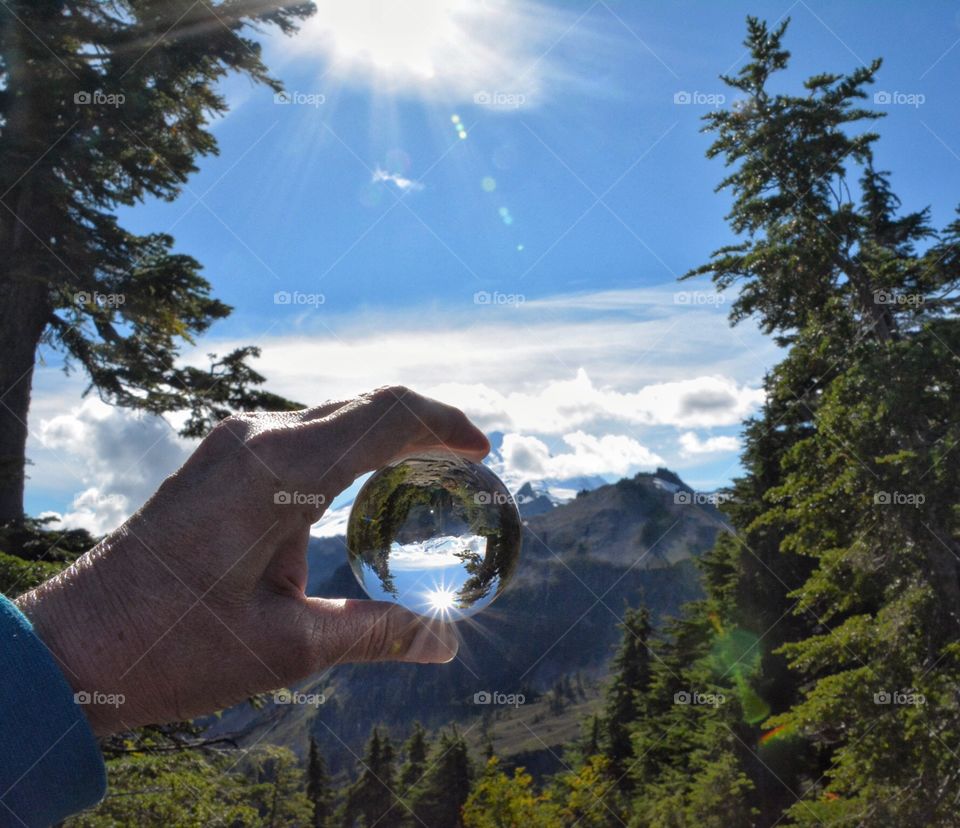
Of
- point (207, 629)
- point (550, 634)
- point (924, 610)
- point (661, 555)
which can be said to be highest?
point (207, 629)

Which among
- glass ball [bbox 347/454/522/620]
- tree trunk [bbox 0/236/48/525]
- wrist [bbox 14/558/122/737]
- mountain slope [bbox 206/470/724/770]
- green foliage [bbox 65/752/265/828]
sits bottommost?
mountain slope [bbox 206/470/724/770]

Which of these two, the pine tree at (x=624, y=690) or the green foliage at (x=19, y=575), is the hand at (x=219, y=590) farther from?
the pine tree at (x=624, y=690)

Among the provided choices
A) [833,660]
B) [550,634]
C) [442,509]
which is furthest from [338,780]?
[442,509]

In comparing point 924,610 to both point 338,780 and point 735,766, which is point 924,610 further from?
point 338,780

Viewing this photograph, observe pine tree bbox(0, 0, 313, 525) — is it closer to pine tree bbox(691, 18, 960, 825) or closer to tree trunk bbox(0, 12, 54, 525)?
tree trunk bbox(0, 12, 54, 525)

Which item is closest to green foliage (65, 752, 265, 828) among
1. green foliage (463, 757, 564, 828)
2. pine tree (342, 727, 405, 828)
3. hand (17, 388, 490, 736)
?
hand (17, 388, 490, 736)
